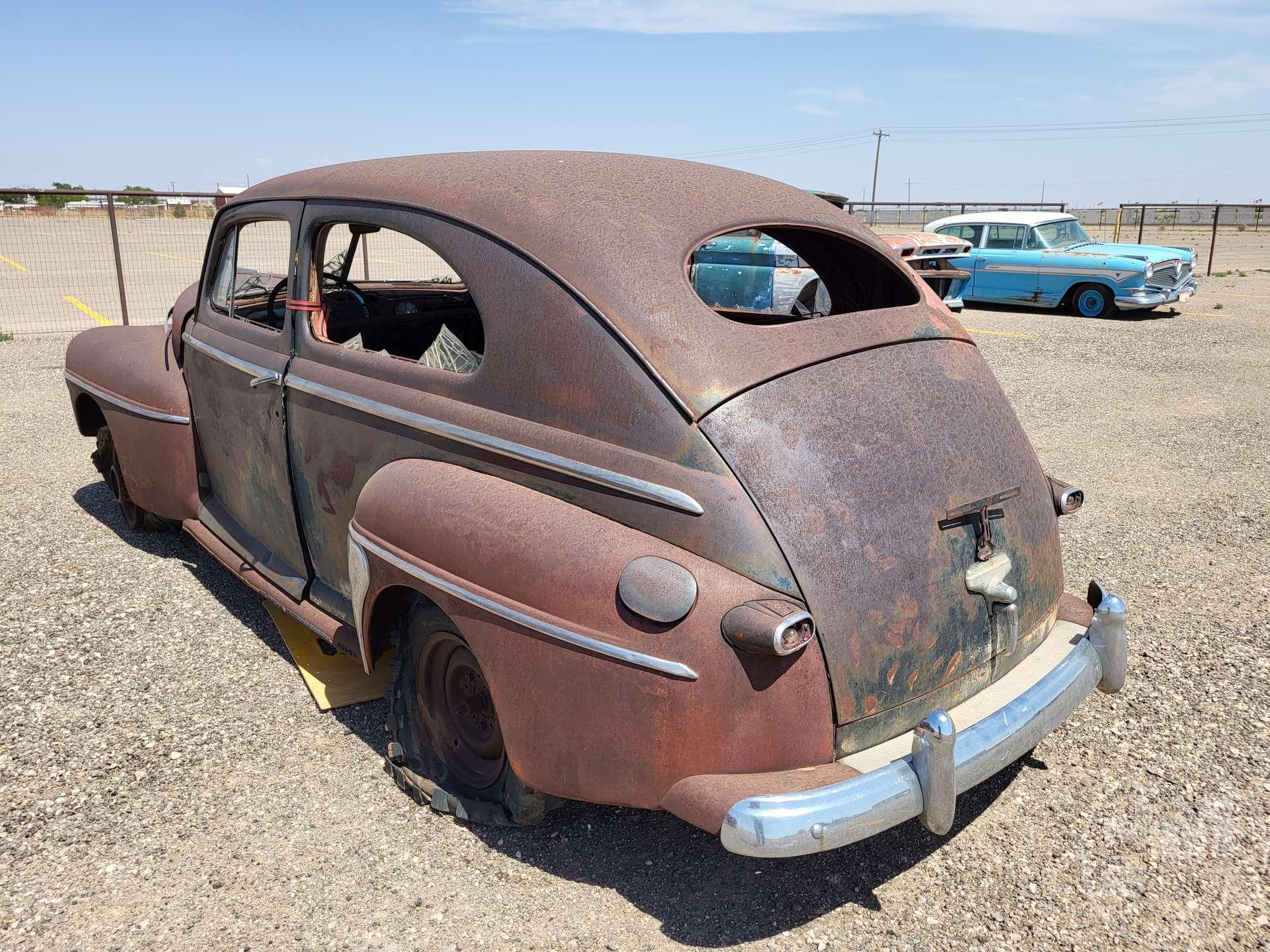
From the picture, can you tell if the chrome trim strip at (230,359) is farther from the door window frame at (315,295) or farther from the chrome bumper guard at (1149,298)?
the chrome bumper guard at (1149,298)

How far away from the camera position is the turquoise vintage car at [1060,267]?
13977 mm

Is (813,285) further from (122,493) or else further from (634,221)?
(122,493)

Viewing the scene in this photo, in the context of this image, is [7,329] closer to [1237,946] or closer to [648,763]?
[648,763]

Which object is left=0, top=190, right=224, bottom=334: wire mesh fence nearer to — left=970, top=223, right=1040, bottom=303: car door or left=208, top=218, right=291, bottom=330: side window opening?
left=208, top=218, right=291, bottom=330: side window opening

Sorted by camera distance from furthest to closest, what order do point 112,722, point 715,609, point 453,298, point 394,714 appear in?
point 453,298
point 112,722
point 394,714
point 715,609

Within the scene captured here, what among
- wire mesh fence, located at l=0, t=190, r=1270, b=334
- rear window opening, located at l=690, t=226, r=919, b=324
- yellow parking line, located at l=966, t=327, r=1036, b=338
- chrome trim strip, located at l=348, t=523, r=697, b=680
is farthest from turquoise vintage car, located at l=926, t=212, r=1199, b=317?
chrome trim strip, located at l=348, t=523, r=697, b=680

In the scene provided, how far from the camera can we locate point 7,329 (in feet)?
41.2

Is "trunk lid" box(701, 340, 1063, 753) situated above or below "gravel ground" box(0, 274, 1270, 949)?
above

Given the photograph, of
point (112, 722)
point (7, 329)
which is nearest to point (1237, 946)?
point (112, 722)

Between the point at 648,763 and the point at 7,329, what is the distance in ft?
43.9

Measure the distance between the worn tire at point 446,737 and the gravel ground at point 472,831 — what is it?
4.0 inches

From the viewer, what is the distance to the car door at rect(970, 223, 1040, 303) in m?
14.8

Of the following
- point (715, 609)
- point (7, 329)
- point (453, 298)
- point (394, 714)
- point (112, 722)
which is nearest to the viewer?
point (715, 609)

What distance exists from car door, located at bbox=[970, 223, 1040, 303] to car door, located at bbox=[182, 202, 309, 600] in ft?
42.5
